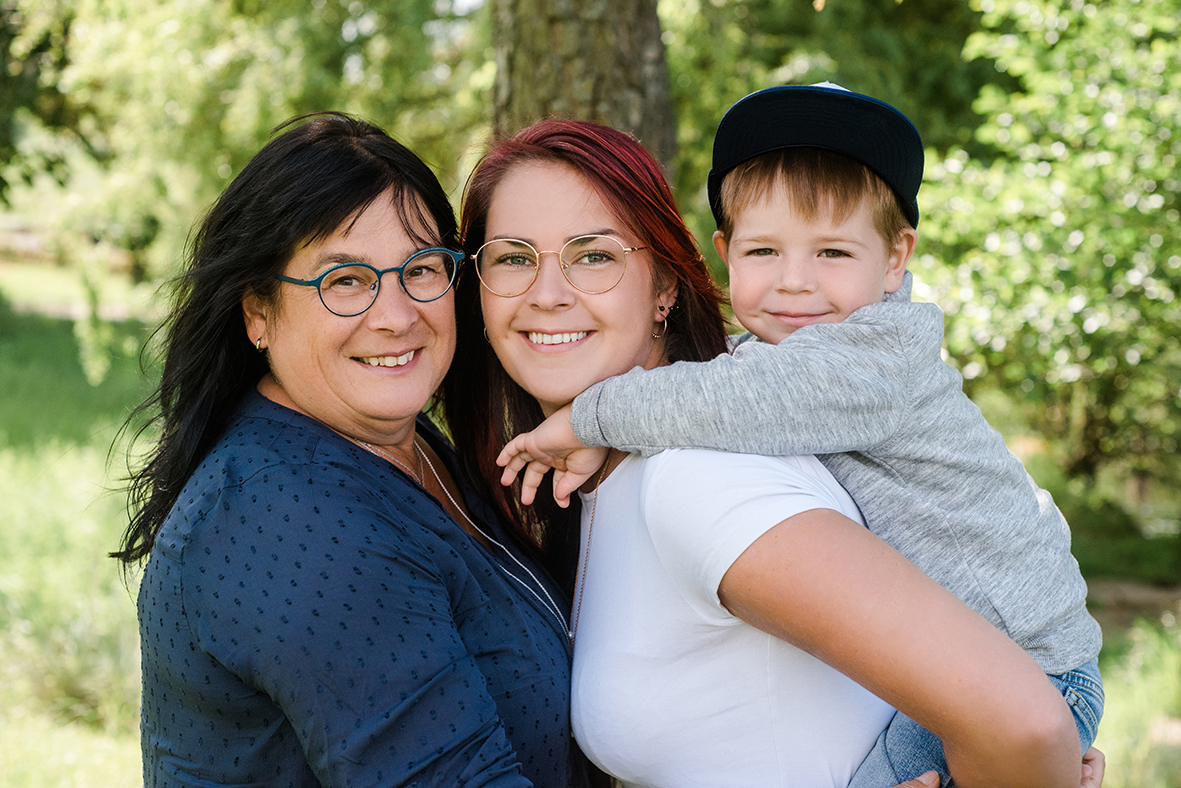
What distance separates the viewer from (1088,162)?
548 centimetres

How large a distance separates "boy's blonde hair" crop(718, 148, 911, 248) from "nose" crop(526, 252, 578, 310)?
469mm

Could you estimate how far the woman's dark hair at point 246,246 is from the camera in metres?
1.88

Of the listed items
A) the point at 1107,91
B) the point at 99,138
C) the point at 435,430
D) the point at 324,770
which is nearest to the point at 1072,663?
the point at 324,770

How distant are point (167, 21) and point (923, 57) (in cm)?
637

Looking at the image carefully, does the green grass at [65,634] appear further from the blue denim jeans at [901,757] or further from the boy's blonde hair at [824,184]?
the blue denim jeans at [901,757]

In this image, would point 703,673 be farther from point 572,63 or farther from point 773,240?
point 572,63

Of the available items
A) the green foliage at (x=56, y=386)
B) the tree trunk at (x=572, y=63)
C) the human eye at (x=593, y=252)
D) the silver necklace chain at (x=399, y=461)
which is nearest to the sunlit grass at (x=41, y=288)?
the green foliage at (x=56, y=386)

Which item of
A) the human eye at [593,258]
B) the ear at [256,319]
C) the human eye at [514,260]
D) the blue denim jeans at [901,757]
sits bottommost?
the blue denim jeans at [901,757]

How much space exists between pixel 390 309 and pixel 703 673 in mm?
991

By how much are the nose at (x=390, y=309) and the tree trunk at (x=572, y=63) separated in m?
1.64

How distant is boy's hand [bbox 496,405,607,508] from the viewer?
2010mm

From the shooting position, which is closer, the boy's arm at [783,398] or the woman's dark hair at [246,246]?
the boy's arm at [783,398]

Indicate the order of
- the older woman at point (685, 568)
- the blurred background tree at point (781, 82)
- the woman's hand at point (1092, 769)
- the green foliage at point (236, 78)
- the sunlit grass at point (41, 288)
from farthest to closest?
the sunlit grass at point (41, 288) < the green foliage at point (236, 78) < the blurred background tree at point (781, 82) < the woman's hand at point (1092, 769) < the older woman at point (685, 568)

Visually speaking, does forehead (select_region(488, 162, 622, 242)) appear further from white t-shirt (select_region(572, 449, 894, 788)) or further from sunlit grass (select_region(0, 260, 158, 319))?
sunlit grass (select_region(0, 260, 158, 319))
